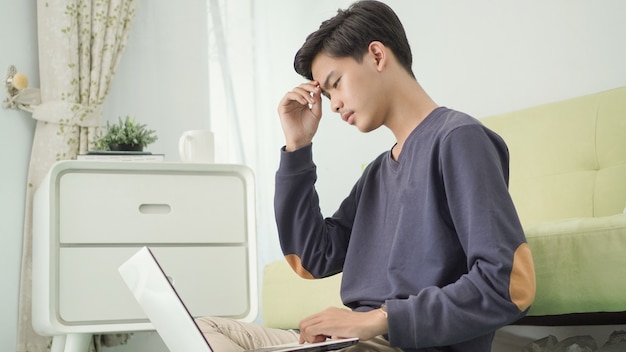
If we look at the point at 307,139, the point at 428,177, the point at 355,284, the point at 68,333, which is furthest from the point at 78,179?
the point at 428,177

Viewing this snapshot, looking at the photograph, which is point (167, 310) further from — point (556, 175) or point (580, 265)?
point (556, 175)

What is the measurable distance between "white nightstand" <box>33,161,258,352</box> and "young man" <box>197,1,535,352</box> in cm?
87

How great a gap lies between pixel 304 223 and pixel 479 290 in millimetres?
445

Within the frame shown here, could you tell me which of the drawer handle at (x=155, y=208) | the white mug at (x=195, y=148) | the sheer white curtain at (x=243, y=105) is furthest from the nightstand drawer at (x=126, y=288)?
the sheer white curtain at (x=243, y=105)

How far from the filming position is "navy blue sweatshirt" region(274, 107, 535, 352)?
0.94 m

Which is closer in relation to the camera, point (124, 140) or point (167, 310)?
point (167, 310)

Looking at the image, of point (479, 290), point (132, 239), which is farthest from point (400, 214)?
point (132, 239)

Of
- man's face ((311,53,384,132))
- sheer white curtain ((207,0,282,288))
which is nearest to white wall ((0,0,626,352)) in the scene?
sheer white curtain ((207,0,282,288))

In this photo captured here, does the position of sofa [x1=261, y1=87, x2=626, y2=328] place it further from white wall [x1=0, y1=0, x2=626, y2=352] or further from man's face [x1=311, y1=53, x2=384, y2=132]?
man's face [x1=311, y1=53, x2=384, y2=132]

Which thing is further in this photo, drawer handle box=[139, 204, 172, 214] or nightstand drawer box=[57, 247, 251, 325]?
drawer handle box=[139, 204, 172, 214]

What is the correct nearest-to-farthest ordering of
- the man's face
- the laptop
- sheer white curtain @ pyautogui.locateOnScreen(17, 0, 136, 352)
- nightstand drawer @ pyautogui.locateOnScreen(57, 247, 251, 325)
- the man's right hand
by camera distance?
the laptop → the man's face → the man's right hand → nightstand drawer @ pyautogui.locateOnScreen(57, 247, 251, 325) → sheer white curtain @ pyautogui.locateOnScreen(17, 0, 136, 352)

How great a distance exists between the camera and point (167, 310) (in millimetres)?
1005

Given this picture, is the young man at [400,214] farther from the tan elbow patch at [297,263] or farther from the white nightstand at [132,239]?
the white nightstand at [132,239]

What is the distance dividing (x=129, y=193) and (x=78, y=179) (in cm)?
14
